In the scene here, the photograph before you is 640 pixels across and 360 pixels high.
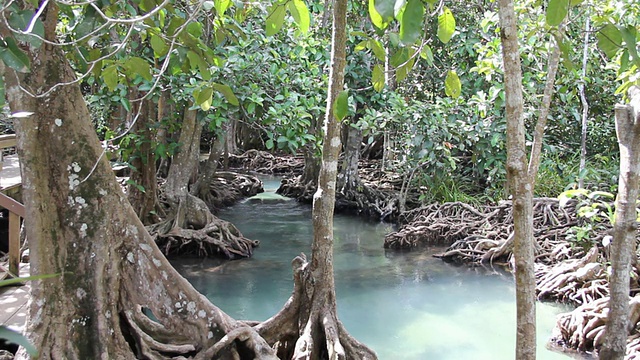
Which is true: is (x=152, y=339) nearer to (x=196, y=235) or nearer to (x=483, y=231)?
(x=196, y=235)

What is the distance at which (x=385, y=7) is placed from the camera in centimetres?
127

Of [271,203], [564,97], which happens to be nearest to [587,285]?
[564,97]

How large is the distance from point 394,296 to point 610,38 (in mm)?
5860

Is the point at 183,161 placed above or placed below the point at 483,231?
above

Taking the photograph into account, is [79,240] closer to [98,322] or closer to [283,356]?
[98,322]

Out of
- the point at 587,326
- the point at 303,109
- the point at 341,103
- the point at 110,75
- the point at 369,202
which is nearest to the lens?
the point at 341,103

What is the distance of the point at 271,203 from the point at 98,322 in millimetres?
9645

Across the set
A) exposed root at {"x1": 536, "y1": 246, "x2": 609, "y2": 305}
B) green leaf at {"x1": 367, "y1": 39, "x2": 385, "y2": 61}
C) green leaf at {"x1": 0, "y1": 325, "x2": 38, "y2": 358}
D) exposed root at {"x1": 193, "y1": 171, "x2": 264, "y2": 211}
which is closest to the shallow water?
exposed root at {"x1": 536, "y1": 246, "x2": 609, "y2": 305}

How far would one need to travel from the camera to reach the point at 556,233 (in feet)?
27.6

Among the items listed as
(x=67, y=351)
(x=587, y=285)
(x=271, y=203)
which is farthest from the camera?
(x=271, y=203)

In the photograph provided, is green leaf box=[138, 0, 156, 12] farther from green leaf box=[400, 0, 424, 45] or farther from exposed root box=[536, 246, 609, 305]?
exposed root box=[536, 246, 609, 305]

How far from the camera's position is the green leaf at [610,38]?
1798mm

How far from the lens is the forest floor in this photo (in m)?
5.57

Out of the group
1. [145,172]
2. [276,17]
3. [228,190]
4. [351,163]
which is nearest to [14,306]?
[276,17]
